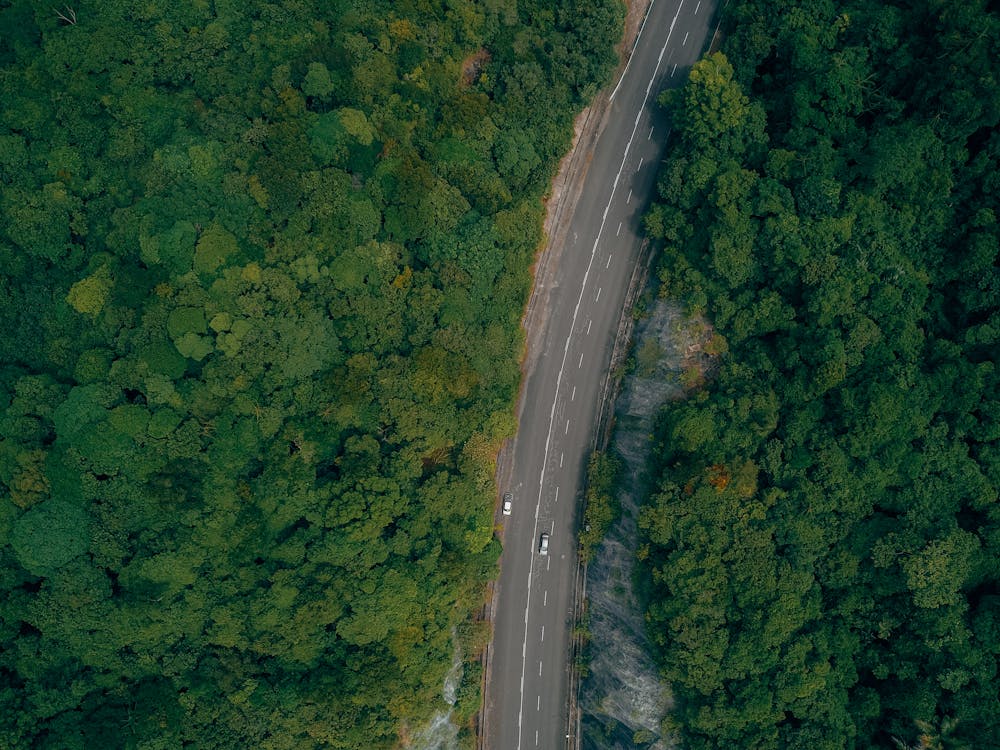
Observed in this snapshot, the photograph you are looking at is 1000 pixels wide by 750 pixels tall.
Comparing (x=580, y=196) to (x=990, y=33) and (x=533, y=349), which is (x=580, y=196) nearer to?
(x=533, y=349)

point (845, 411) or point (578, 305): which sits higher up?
point (578, 305)

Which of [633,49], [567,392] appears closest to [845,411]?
[567,392]

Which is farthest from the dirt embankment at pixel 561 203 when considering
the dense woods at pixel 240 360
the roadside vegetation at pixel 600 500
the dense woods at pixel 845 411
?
the roadside vegetation at pixel 600 500

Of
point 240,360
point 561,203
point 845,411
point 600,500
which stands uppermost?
point 561,203

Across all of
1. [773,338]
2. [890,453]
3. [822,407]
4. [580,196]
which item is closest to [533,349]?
[580,196]

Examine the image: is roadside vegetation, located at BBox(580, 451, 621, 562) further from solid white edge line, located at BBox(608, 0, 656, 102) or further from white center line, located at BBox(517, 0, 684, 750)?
solid white edge line, located at BBox(608, 0, 656, 102)

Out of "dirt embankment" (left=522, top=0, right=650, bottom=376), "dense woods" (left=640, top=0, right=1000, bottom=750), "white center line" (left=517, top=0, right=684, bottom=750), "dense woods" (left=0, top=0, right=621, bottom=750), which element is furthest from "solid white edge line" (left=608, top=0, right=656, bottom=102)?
"dense woods" (left=0, top=0, right=621, bottom=750)

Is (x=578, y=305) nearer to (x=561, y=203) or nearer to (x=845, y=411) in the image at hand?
(x=561, y=203)
